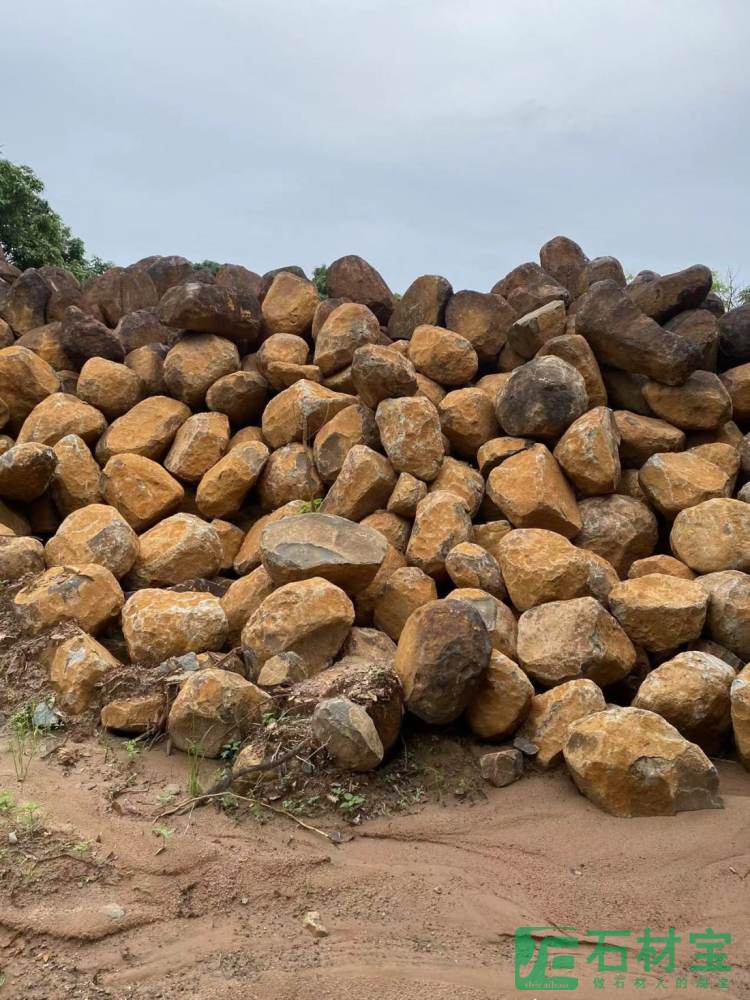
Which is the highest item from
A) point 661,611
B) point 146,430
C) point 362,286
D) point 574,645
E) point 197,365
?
point 362,286

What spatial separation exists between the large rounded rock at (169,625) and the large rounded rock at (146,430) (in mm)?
1372

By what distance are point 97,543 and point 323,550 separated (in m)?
1.33

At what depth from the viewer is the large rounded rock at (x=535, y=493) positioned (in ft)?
13.9

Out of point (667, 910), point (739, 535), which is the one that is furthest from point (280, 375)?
point (667, 910)

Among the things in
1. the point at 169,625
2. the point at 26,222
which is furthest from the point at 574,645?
the point at 26,222

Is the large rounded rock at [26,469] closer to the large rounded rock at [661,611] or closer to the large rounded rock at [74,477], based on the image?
the large rounded rock at [74,477]

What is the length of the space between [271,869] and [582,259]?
16.2 feet

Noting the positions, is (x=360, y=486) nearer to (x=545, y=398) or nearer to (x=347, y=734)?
(x=545, y=398)

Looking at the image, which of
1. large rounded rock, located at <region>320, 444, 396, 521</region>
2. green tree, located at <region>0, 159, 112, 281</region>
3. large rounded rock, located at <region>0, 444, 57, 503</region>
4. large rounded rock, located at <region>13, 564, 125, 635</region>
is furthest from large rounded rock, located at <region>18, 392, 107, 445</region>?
green tree, located at <region>0, 159, 112, 281</region>

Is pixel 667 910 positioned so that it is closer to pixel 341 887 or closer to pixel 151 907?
pixel 341 887

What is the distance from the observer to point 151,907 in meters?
2.58

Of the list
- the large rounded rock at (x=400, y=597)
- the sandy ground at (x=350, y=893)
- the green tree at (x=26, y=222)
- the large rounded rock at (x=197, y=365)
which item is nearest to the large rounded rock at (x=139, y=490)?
the large rounded rock at (x=197, y=365)

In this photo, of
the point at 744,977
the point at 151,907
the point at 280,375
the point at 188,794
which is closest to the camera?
the point at 744,977

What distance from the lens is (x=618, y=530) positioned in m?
4.34
